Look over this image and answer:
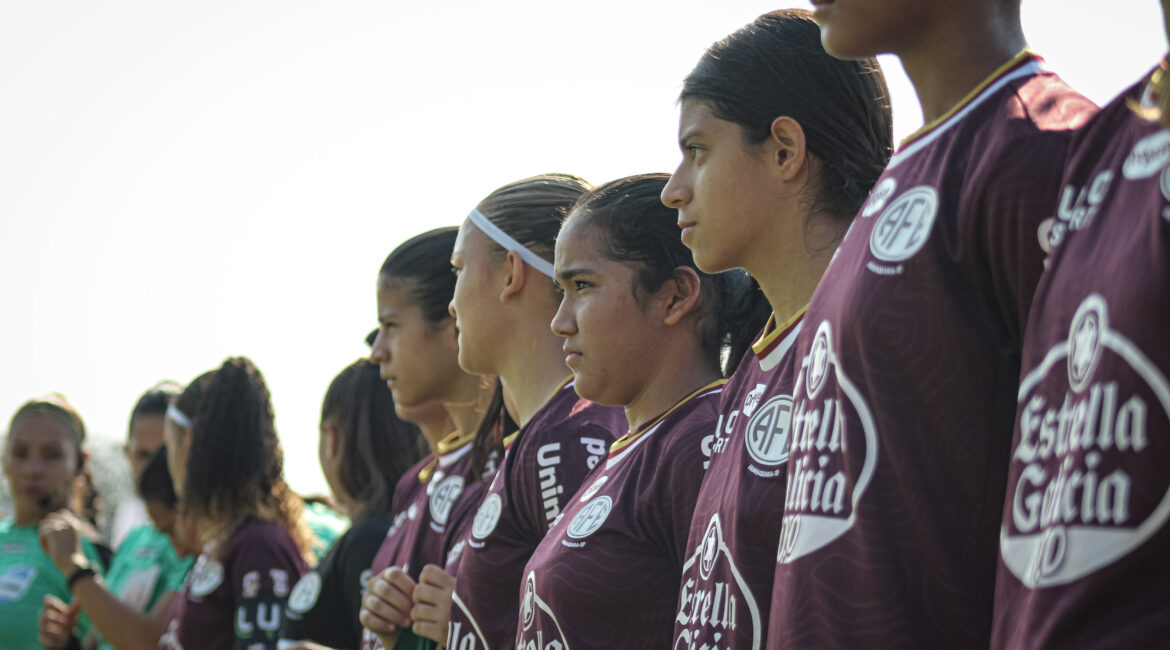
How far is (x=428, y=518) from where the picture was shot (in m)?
4.21

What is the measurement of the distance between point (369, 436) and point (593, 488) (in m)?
2.68

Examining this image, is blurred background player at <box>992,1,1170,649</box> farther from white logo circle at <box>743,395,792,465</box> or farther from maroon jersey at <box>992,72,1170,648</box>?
white logo circle at <box>743,395,792,465</box>

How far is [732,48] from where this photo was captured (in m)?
2.51

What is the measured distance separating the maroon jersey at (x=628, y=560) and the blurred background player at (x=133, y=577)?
3633 millimetres

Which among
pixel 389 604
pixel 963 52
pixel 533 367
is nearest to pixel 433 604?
pixel 389 604

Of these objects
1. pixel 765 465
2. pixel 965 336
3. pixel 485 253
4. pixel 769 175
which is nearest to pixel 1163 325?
pixel 965 336

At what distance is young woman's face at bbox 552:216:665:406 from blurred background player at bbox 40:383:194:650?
3.58 meters

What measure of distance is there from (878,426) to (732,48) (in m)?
1.06

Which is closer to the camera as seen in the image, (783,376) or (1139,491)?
(1139,491)

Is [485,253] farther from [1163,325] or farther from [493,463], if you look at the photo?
[1163,325]

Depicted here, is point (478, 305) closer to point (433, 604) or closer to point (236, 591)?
point (433, 604)

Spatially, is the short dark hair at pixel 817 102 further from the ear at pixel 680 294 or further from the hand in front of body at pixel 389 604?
the hand in front of body at pixel 389 604

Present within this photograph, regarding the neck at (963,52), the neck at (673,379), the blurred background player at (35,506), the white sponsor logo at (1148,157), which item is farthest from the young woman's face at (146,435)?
the white sponsor logo at (1148,157)

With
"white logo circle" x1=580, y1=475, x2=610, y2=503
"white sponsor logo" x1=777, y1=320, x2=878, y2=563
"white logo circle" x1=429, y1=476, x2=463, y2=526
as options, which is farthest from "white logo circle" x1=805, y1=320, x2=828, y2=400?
"white logo circle" x1=429, y1=476, x2=463, y2=526
